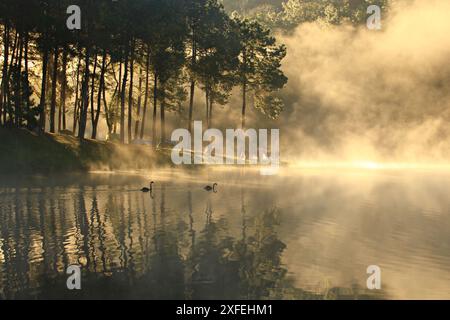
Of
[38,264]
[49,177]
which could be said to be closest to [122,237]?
[38,264]

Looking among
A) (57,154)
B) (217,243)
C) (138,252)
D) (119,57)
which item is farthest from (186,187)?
(119,57)

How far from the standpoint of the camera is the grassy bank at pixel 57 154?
53.8 metres

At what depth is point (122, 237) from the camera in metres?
25.2

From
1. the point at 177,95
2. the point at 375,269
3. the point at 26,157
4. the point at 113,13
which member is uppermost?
the point at 113,13

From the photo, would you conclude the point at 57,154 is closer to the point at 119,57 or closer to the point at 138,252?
the point at 119,57

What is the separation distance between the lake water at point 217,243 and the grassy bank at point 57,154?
9.33m

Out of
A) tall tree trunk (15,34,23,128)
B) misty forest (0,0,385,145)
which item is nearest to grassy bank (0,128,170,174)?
misty forest (0,0,385,145)

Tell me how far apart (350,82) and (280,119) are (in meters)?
27.3

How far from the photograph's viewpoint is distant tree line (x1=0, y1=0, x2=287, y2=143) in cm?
6050

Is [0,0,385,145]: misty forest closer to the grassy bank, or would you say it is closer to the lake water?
the grassy bank

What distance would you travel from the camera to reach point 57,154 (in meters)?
58.1

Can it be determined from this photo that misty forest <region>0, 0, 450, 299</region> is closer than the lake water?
No

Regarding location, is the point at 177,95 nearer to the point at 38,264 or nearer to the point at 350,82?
the point at 38,264

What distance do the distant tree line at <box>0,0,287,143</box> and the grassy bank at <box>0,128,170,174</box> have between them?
1970mm
